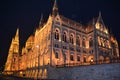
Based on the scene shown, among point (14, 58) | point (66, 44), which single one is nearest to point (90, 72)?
point (66, 44)

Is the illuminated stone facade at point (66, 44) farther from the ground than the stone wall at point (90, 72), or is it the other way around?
the illuminated stone facade at point (66, 44)

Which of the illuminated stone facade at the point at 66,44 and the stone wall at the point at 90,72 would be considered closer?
the stone wall at the point at 90,72

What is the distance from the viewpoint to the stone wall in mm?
38562

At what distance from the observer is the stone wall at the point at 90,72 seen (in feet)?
127

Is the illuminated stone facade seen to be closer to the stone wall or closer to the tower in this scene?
the stone wall

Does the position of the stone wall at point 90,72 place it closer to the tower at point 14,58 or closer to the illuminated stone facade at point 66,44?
the illuminated stone facade at point 66,44

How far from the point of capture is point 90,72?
42531mm

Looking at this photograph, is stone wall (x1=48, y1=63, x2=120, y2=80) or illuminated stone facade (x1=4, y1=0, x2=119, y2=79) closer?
stone wall (x1=48, y1=63, x2=120, y2=80)

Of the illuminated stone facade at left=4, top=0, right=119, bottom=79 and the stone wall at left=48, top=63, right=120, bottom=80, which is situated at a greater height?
the illuminated stone facade at left=4, top=0, right=119, bottom=79

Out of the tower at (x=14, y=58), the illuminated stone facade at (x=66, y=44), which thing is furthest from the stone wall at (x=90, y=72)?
the tower at (x=14, y=58)

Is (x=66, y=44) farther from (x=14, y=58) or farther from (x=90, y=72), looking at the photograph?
(x=14, y=58)

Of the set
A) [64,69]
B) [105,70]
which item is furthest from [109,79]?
[64,69]

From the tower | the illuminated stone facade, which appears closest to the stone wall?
the illuminated stone facade

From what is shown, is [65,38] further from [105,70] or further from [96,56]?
[105,70]
